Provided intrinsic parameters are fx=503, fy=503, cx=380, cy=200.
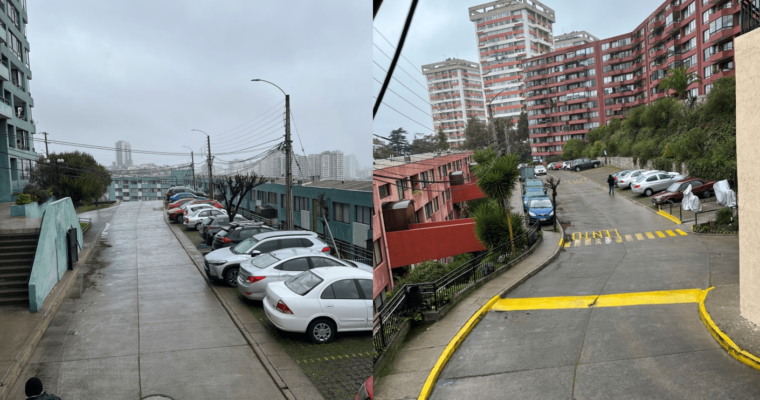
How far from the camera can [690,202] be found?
20.0 m

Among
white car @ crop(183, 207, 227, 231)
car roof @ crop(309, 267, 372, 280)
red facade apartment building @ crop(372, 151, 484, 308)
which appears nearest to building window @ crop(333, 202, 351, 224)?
red facade apartment building @ crop(372, 151, 484, 308)

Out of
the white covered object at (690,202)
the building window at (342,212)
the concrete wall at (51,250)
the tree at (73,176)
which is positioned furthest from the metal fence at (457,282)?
the white covered object at (690,202)

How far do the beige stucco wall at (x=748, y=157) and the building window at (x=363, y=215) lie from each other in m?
6.73

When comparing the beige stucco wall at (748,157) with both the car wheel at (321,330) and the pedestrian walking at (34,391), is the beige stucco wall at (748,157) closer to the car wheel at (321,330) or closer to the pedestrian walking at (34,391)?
the car wheel at (321,330)

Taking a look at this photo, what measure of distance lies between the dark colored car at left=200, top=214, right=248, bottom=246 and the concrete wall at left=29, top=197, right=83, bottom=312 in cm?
867

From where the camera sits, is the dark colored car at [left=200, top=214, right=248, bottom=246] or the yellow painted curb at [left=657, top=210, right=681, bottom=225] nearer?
the dark colored car at [left=200, top=214, right=248, bottom=246]

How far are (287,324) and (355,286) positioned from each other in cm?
174

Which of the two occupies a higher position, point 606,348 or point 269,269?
point 269,269

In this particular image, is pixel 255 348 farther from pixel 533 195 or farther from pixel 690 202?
pixel 690 202

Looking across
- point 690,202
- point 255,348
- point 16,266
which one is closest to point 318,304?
point 255,348

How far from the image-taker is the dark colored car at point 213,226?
1667cm

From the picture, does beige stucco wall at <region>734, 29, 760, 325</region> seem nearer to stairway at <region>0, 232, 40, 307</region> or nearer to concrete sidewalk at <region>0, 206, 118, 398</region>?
concrete sidewalk at <region>0, 206, 118, 398</region>

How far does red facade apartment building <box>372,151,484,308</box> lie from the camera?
2414 mm

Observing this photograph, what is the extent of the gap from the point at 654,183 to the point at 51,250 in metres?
25.9
